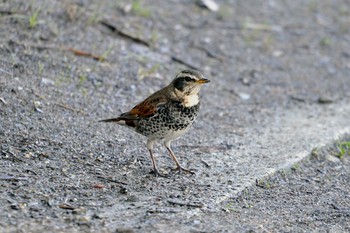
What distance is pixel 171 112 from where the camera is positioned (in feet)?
23.9

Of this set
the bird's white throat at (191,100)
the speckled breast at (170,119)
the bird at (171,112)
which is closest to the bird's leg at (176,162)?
the bird at (171,112)

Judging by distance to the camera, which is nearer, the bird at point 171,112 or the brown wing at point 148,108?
the bird at point 171,112

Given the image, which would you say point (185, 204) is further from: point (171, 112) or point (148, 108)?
point (148, 108)

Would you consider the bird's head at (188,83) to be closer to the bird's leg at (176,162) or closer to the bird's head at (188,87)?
the bird's head at (188,87)

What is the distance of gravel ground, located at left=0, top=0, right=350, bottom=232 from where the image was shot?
6434mm

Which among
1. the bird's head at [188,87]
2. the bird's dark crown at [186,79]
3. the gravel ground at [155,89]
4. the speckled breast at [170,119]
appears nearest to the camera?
the gravel ground at [155,89]

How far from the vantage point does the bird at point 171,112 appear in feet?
23.9

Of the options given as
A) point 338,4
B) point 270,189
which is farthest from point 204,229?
point 338,4

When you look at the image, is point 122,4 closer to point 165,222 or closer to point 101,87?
point 101,87

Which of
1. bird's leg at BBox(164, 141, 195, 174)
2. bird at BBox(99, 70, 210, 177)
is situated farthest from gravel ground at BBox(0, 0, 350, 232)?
bird at BBox(99, 70, 210, 177)

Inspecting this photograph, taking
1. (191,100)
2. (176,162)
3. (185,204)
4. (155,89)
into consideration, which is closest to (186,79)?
(191,100)

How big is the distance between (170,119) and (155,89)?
2716 millimetres

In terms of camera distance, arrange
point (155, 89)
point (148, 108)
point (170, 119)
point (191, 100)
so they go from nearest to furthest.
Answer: point (170, 119)
point (191, 100)
point (148, 108)
point (155, 89)

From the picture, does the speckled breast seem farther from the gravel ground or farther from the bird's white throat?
the gravel ground
